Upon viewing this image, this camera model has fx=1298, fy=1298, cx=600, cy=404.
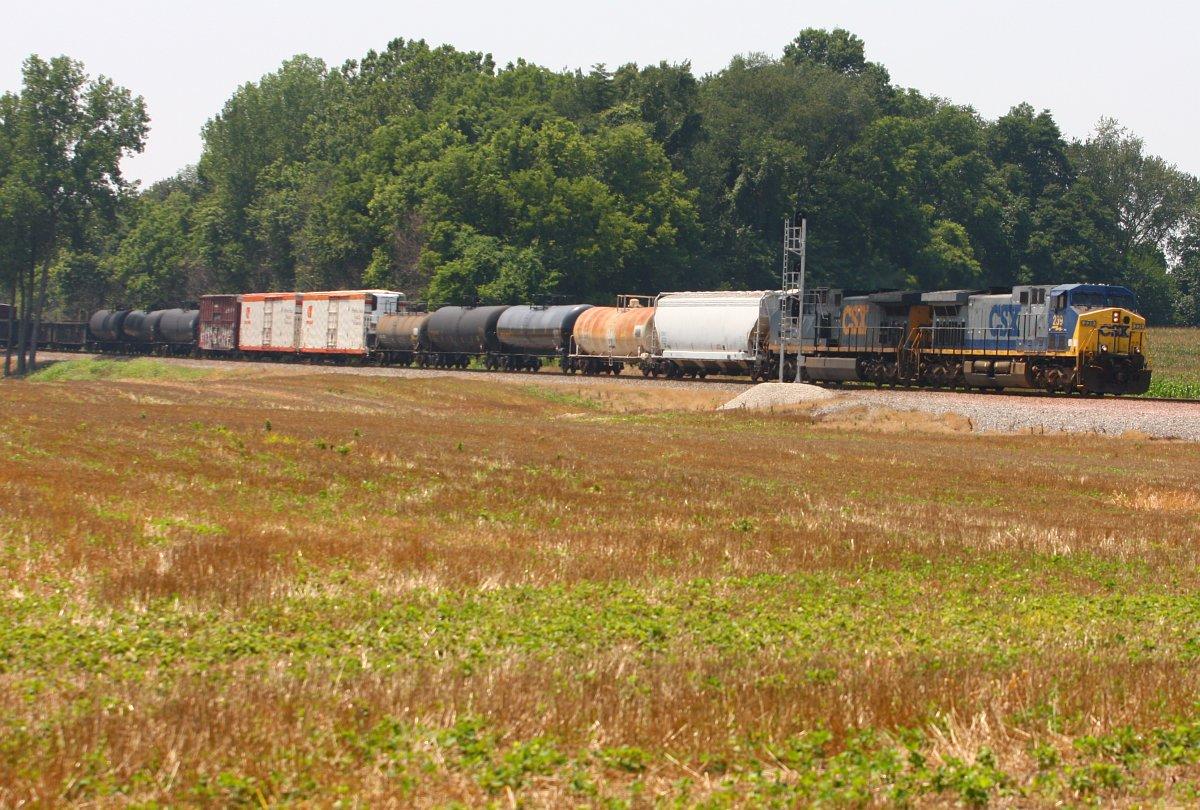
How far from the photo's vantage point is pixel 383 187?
109m

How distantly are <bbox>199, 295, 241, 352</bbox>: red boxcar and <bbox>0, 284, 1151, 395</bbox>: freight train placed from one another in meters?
0.11

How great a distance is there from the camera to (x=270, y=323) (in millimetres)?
90750

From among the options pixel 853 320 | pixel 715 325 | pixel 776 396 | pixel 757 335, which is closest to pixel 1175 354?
pixel 853 320

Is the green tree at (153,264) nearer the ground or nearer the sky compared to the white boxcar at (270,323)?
nearer the sky

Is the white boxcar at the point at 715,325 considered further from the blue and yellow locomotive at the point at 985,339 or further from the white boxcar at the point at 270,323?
the white boxcar at the point at 270,323

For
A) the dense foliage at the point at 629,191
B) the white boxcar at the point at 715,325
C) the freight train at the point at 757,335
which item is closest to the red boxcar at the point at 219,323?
the freight train at the point at 757,335

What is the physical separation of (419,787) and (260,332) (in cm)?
8769

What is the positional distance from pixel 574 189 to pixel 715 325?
3983cm

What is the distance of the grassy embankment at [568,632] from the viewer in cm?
785

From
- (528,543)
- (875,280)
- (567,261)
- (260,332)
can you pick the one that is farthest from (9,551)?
(875,280)

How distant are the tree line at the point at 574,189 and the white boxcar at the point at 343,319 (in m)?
9.17

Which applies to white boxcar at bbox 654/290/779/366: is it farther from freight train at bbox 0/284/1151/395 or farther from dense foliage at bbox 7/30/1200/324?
dense foliage at bbox 7/30/1200/324

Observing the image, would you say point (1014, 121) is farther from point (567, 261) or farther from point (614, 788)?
point (614, 788)

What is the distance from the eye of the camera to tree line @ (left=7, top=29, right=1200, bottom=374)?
10194 cm
